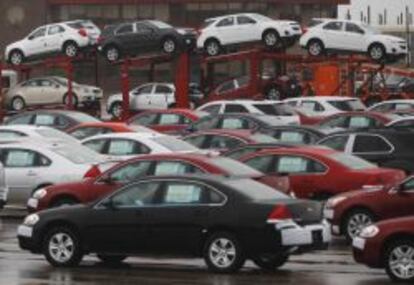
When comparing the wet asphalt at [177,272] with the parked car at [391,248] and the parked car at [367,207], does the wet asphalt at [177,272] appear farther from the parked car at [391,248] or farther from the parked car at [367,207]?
the parked car at [367,207]

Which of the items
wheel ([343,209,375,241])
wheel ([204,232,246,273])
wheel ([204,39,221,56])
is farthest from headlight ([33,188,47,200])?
wheel ([204,39,221,56])

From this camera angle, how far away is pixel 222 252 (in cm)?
1695

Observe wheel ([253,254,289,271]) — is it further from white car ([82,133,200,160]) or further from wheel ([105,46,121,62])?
wheel ([105,46,121,62])

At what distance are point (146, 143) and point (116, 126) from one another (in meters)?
4.65

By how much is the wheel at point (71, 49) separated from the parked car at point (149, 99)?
2816mm

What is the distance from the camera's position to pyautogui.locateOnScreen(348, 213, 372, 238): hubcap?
65.7 feet

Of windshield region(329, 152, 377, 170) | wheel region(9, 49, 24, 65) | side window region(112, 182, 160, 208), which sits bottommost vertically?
windshield region(329, 152, 377, 170)

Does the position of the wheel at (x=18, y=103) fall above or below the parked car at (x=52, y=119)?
below

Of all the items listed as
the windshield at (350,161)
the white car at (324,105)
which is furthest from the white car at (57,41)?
the windshield at (350,161)

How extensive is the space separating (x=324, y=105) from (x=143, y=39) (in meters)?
7.48

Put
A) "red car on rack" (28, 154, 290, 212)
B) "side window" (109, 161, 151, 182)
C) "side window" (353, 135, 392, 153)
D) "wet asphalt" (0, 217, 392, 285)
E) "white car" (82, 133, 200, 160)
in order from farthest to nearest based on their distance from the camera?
1. "white car" (82, 133, 200, 160)
2. "side window" (353, 135, 392, 153)
3. "side window" (109, 161, 151, 182)
4. "red car on rack" (28, 154, 290, 212)
5. "wet asphalt" (0, 217, 392, 285)

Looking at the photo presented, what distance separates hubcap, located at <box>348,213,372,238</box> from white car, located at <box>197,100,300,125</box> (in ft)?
60.0

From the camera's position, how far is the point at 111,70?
77.3m

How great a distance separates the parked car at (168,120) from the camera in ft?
123
